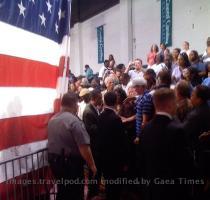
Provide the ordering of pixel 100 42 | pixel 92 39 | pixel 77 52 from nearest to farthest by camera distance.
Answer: pixel 100 42, pixel 92 39, pixel 77 52

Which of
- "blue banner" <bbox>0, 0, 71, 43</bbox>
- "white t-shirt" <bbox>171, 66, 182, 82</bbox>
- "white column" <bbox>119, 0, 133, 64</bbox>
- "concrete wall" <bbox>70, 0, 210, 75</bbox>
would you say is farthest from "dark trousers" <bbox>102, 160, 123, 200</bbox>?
"white column" <bbox>119, 0, 133, 64</bbox>

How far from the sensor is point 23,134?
11.5ft

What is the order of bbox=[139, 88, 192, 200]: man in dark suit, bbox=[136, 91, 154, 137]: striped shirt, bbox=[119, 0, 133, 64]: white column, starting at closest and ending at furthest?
1. bbox=[139, 88, 192, 200]: man in dark suit
2. bbox=[136, 91, 154, 137]: striped shirt
3. bbox=[119, 0, 133, 64]: white column

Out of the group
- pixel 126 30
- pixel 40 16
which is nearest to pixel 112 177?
pixel 40 16

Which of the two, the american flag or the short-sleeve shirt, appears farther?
the short-sleeve shirt

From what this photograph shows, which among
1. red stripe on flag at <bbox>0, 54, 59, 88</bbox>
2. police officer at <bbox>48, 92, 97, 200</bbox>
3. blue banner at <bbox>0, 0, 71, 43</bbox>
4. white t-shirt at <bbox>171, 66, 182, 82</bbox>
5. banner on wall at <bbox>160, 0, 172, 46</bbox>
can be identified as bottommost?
police officer at <bbox>48, 92, 97, 200</bbox>

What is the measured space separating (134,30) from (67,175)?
1006 cm

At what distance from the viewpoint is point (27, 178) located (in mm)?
3611

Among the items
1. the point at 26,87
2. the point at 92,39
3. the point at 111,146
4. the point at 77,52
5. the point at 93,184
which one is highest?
the point at 92,39

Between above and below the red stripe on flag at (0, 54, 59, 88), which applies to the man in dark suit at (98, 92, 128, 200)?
below

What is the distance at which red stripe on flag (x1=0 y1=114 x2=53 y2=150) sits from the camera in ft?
10.5

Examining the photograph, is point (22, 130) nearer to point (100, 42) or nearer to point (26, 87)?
point (26, 87)

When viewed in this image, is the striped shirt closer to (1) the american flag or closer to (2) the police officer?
(2) the police officer

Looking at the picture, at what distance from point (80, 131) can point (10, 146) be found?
2.37ft
